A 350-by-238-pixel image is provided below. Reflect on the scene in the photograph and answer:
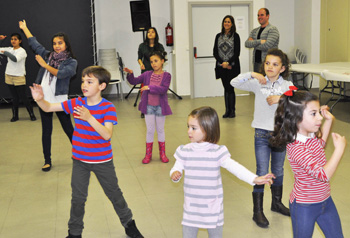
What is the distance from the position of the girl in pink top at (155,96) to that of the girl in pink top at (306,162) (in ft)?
8.45

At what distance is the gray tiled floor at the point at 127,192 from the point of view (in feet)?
11.1

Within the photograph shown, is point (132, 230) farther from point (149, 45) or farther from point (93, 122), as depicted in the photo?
point (149, 45)

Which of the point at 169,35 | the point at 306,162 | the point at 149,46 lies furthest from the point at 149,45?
the point at 306,162

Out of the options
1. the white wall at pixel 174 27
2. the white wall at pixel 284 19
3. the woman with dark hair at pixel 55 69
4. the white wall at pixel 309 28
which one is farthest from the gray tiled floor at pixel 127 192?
the white wall at pixel 284 19

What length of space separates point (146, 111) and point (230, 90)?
2929mm

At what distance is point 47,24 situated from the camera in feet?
33.3

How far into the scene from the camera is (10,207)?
3.92 metres

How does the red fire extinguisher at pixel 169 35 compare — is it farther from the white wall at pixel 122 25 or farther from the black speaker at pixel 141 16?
the black speaker at pixel 141 16

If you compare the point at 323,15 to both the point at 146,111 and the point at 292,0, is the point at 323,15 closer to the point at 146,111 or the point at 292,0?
the point at 292,0

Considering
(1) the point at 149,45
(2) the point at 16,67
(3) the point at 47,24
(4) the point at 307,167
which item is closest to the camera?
(4) the point at 307,167

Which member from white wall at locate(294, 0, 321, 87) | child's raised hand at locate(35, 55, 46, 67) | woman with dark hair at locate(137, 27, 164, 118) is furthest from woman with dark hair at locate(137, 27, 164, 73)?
white wall at locate(294, 0, 321, 87)

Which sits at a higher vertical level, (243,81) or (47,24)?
(47,24)

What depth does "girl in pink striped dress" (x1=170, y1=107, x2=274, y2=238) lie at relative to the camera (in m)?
2.33

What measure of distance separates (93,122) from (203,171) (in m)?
0.76
